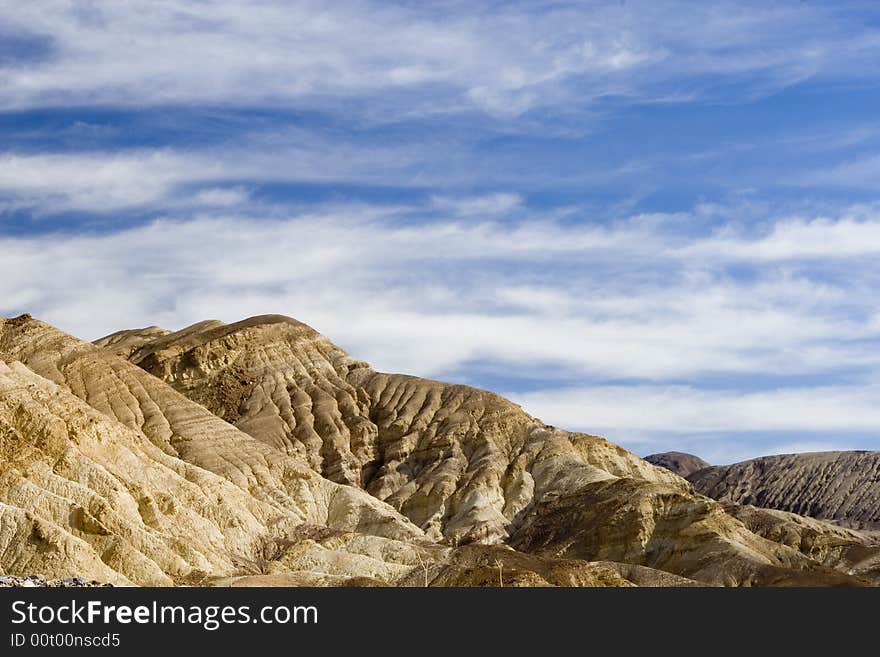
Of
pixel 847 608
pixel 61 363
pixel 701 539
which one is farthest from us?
pixel 61 363

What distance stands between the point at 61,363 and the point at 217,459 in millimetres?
24074

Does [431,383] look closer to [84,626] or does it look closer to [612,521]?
[612,521]

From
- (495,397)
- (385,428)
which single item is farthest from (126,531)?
(495,397)

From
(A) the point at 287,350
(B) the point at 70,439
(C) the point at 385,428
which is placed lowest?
(B) the point at 70,439

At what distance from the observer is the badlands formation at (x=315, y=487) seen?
9794 cm

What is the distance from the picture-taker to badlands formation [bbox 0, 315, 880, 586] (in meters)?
97.9

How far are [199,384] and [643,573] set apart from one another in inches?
3083

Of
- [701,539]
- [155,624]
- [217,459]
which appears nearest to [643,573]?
[701,539]

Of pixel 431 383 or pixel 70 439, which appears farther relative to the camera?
pixel 431 383

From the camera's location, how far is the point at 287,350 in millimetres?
189375

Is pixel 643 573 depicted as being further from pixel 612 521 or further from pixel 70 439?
pixel 70 439

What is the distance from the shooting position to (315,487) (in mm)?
139125

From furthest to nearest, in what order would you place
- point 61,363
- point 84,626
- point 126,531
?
point 61,363, point 126,531, point 84,626

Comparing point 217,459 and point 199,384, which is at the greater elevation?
point 199,384
